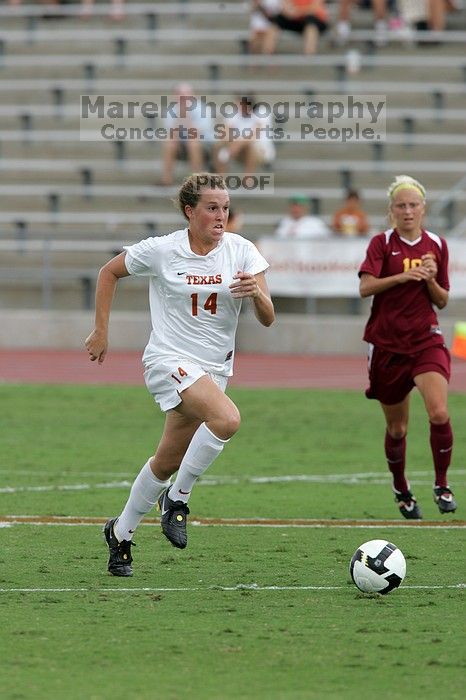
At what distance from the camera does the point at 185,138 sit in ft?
81.8

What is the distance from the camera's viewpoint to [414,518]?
9.46 metres

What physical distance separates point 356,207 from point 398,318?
12.5m

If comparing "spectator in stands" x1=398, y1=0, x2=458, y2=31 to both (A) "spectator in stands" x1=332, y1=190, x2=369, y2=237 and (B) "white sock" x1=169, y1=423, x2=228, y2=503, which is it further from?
(B) "white sock" x1=169, y1=423, x2=228, y2=503

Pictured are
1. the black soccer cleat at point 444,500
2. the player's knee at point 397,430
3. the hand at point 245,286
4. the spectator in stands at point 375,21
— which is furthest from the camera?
the spectator in stands at point 375,21

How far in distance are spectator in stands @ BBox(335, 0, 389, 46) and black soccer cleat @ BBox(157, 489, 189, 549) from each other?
21211 mm

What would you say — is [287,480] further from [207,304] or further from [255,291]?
[255,291]

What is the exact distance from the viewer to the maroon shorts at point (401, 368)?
9.57 metres

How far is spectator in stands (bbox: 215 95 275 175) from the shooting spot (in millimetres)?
24469

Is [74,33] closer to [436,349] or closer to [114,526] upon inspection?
[436,349]

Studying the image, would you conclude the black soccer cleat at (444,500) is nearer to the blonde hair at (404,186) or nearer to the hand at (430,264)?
the hand at (430,264)

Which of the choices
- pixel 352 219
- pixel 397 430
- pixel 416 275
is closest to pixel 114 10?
pixel 352 219

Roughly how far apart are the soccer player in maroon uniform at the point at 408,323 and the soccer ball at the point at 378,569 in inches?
107

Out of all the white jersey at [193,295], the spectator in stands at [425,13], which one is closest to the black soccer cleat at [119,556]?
the white jersey at [193,295]

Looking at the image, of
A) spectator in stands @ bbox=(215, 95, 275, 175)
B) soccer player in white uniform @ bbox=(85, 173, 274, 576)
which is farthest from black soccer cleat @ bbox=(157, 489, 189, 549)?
spectator in stands @ bbox=(215, 95, 275, 175)
